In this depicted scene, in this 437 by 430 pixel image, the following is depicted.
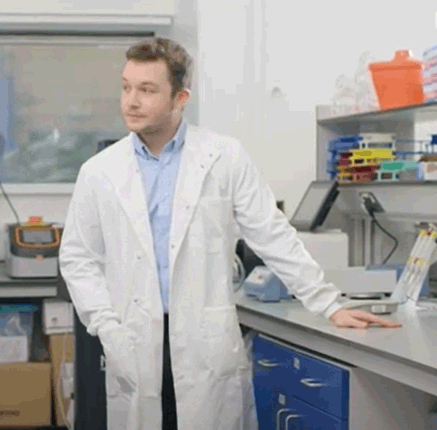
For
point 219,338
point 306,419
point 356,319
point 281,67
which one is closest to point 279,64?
point 281,67

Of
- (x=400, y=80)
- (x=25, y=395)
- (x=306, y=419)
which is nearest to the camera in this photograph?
(x=306, y=419)

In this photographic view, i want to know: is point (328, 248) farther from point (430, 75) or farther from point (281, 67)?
point (281, 67)

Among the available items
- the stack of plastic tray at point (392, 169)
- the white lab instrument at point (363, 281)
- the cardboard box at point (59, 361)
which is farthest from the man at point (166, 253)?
the cardboard box at point (59, 361)

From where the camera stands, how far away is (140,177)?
96.6 inches

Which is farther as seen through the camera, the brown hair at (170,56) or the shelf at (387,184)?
the shelf at (387,184)

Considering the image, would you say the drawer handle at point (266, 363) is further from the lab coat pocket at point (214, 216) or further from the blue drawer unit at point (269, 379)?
the lab coat pocket at point (214, 216)

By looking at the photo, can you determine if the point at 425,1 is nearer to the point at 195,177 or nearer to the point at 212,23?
the point at 212,23

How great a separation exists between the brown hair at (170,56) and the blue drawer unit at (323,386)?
0.81m

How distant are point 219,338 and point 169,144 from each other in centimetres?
49

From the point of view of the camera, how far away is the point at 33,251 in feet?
13.4

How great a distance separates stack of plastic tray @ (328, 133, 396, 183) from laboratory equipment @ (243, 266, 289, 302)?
663 mm

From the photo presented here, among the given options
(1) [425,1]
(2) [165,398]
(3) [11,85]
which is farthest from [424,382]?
(3) [11,85]

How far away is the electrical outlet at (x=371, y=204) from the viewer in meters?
3.69

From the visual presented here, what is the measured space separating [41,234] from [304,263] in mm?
1914
